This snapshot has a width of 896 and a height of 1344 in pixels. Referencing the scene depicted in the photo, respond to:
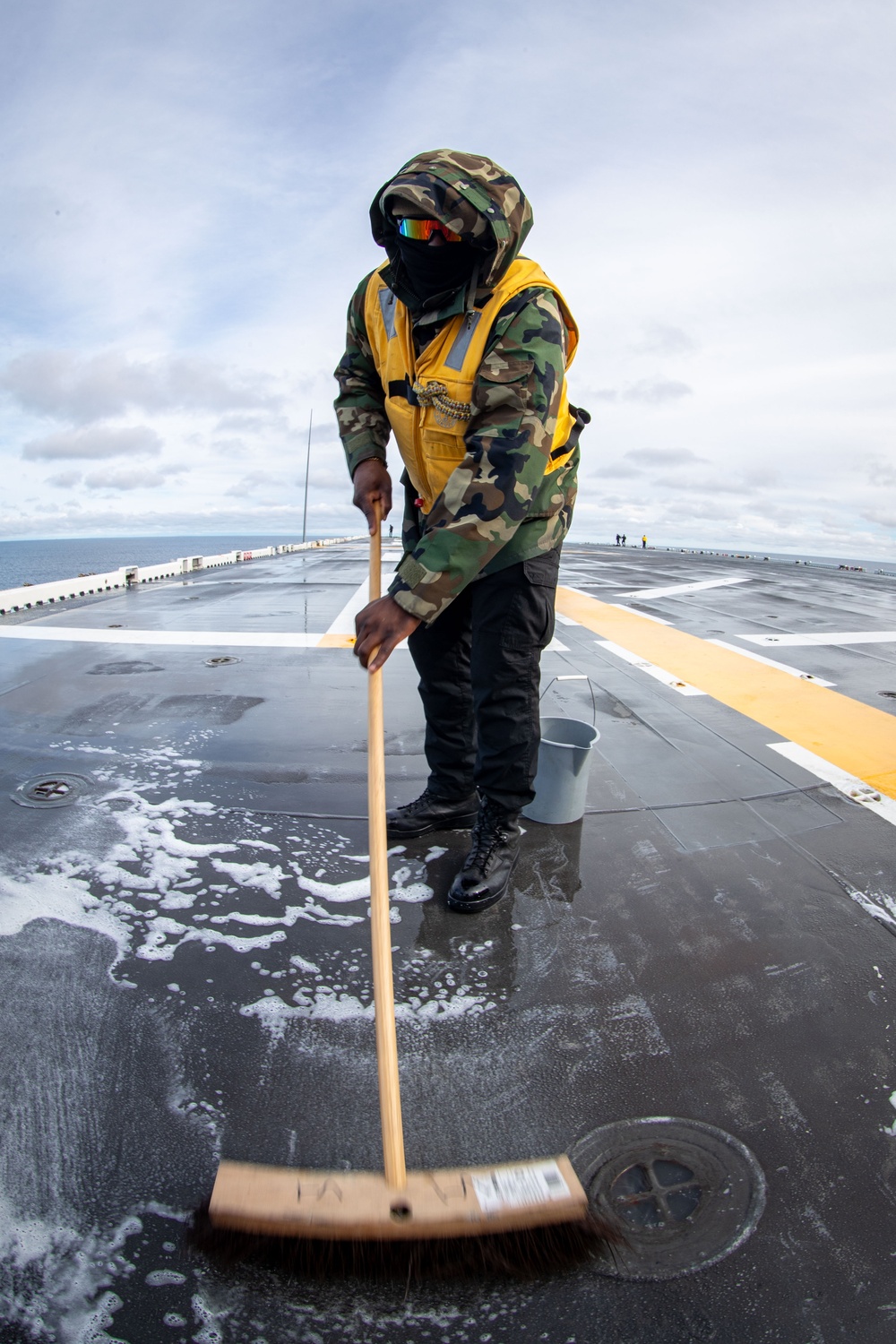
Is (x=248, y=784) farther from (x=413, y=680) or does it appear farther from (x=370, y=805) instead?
(x=413, y=680)

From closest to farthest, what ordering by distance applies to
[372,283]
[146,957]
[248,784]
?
1. [146,957]
2. [372,283]
3. [248,784]

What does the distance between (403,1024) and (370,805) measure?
1.63ft

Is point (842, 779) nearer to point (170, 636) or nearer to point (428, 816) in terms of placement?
point (428, 816)

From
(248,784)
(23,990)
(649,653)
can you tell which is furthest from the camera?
(649,653)

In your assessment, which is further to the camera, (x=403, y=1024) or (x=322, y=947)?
(x=322, y=947)

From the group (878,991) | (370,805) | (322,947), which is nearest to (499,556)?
(370,805)

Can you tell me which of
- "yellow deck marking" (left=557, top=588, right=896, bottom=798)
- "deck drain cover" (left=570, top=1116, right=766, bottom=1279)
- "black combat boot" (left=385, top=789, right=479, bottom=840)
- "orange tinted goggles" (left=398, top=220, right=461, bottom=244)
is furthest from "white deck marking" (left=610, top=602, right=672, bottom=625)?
"deck drain cover" (left=570, top=1116, right=766, bottom=1279)

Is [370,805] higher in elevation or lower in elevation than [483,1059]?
higher

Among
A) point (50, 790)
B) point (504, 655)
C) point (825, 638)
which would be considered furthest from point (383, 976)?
point (825, 638)

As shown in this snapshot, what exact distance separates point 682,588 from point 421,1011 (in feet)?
34.8

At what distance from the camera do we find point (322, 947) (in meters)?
1.86

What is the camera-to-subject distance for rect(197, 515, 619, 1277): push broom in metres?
1.09

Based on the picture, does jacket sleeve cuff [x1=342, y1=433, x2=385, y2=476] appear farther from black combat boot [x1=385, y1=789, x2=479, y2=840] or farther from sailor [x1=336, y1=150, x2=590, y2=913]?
black combat boot [x1=385, y1=789, x2=479, y2=840]

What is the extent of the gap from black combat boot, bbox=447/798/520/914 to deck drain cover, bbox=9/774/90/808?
1490 mm
